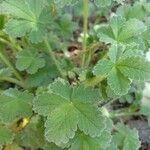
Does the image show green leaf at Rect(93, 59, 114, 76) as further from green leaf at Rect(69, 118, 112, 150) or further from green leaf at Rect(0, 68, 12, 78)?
green leaf at Rect(0, 68, 12, 78)

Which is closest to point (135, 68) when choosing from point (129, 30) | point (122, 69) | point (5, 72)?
point (122, 69)

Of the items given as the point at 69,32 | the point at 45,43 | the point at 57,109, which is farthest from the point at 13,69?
the point at 57,109

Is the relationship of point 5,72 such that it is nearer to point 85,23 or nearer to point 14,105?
point 14,105

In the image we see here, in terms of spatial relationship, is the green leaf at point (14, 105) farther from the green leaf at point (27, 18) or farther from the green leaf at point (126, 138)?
the green leaf at point (126, 138)

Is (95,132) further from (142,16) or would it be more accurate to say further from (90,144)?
(142,16)

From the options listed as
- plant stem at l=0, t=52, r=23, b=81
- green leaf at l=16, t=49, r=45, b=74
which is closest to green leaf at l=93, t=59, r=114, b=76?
green leaf at l=16, t=49, r=45, b=74

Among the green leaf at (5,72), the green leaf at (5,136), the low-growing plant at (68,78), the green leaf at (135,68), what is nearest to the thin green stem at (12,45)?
the low-growing plant at (68,78)

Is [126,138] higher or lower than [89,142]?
lower
